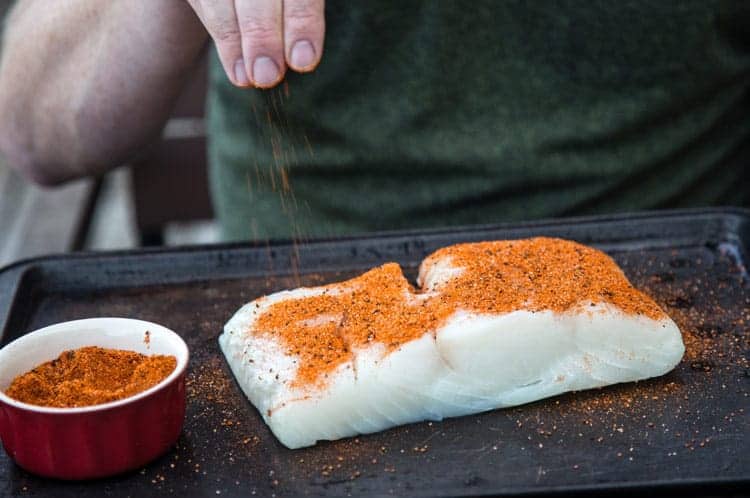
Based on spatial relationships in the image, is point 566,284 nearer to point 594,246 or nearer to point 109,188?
point 594,246

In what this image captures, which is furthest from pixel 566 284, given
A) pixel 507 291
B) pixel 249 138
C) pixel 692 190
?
pixel 249 138

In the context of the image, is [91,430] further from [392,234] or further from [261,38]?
[392,234]

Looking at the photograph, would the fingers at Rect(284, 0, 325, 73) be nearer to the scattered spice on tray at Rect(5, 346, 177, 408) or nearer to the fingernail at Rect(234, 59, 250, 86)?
the fingernail at Rect(234, 59, 250, 86)

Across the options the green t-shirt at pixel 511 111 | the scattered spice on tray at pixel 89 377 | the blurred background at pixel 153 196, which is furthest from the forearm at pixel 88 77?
the scattered spice on tray at pixel 89 377

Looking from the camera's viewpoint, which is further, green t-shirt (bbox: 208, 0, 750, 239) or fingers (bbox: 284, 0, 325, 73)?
green t-shirt (bbox: 208, 0, 750, 239)

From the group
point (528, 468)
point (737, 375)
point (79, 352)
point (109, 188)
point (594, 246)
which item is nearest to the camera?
point (528, 468)

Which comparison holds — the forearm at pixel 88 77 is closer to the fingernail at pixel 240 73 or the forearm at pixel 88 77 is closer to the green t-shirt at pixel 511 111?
the green t-shirt at pixel 511 111

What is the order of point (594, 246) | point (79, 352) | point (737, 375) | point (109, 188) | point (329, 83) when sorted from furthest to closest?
point (109, 188)
point (329, 83)
point (594, 246)
point (737, 375)
point (79, 352)

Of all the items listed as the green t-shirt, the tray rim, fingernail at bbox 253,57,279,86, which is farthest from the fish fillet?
the green t-shirt
